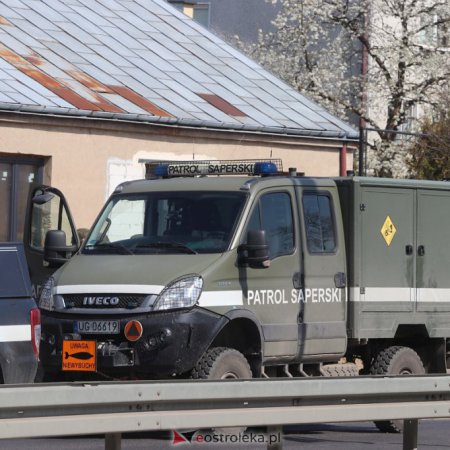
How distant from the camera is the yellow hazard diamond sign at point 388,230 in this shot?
518 inches

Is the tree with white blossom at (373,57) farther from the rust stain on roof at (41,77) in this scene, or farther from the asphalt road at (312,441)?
the asphalt road at (312,441)

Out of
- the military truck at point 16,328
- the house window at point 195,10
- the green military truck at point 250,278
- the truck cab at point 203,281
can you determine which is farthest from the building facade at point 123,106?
the military truck at point 16,328

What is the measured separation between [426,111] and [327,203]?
21.6m

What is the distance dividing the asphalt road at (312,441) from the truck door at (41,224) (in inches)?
118

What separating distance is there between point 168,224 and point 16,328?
2242 millimetres

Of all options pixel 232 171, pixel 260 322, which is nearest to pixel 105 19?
pixel 232 171

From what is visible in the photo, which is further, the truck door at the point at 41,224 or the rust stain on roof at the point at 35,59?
the rust stain on roof at the point at 35,59

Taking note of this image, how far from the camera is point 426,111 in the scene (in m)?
34.0

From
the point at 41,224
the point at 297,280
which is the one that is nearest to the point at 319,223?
the point at 297,280

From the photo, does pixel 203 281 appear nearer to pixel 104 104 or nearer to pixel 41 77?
pixel 104 104

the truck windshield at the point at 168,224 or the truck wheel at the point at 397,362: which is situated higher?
the truck windshield at the point at 168,224

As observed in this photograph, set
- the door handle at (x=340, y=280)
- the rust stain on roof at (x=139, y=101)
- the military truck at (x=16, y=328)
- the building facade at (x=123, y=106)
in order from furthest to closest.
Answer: the rust stain on roof at (x=139, y=101)
the building facade at (x=123, y=106)
the door handle at (x=340, y=280)
the military truck at (x=16, y=328)

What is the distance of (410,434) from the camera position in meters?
8.85

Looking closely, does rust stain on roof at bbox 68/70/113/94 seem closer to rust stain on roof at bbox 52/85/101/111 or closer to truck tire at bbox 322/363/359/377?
rust stain on roof at bbox 52/85/101/111
